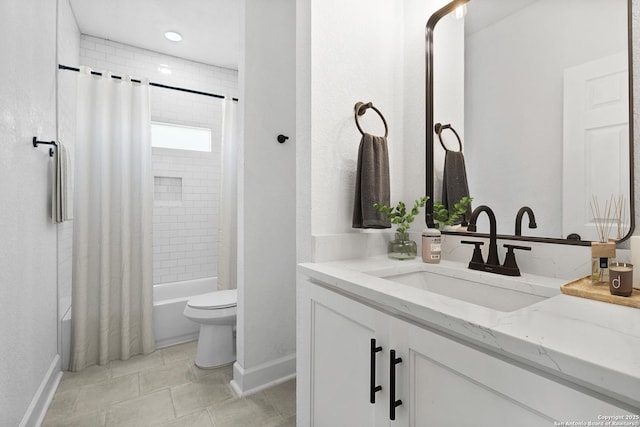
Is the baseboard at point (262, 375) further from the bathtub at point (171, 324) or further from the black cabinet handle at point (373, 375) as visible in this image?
the black cabinet handle at point (373, 375)

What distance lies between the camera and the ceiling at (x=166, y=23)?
97.2 inches

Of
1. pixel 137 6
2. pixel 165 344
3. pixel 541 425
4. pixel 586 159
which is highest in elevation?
pixel 137 6

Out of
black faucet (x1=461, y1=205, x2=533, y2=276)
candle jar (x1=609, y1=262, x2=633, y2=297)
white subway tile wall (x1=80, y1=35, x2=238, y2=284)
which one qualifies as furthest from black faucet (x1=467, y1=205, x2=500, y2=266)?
white subway tile wall (x1=80, y1=35, x2=238, y2=284)

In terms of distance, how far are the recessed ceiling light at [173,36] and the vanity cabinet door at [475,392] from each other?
325cm

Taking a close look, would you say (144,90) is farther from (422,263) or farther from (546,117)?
(546,117)

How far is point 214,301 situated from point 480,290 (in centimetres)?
188

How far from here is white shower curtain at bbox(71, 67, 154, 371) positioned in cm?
227

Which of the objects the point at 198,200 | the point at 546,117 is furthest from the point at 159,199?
the point at 546,117

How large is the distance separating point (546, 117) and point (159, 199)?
335 centimetres

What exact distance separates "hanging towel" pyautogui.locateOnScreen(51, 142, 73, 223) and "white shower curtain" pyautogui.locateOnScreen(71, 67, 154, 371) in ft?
1.36

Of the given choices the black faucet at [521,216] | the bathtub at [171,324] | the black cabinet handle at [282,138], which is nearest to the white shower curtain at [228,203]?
the bathtub at [171,324]

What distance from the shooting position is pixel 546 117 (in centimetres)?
108

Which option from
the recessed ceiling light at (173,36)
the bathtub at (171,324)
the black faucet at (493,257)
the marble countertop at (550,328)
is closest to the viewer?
the marble countertop at (550,328)

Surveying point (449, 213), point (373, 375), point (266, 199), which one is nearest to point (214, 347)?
point (266, 199)
